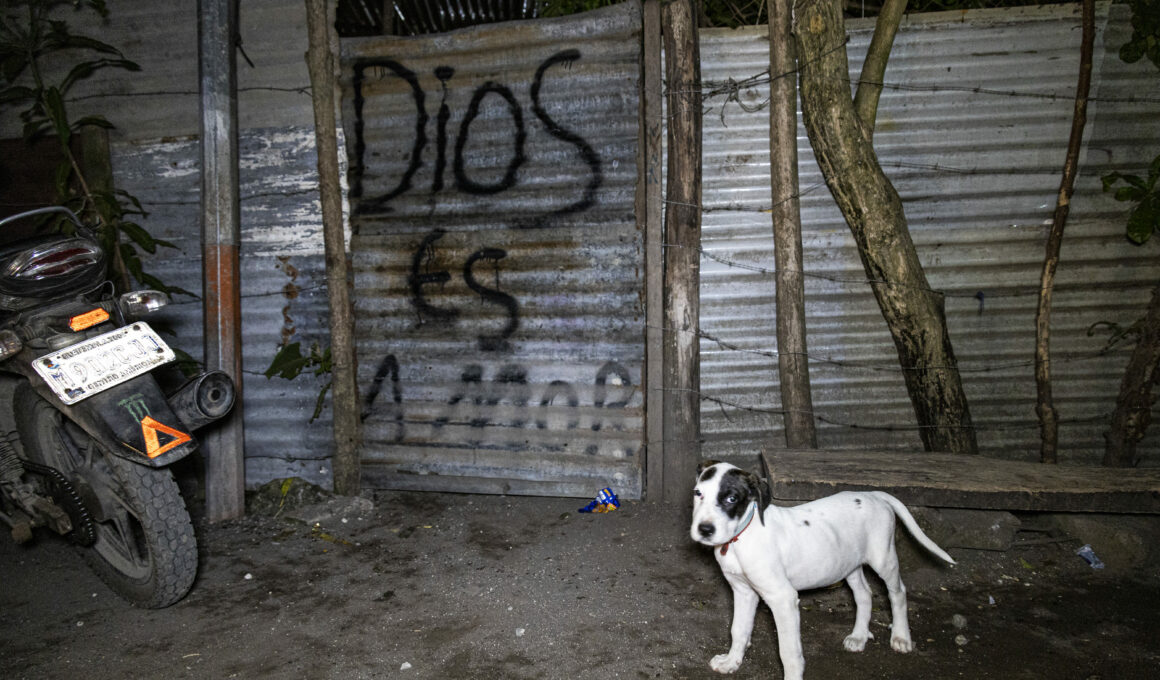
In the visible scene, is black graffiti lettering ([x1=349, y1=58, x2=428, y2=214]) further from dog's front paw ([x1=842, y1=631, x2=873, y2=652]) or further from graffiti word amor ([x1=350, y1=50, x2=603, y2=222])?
dog's front paw ([x1=842, y1=631, x2=873, y2=652])

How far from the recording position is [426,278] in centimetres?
511

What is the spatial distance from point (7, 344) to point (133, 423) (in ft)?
2.47

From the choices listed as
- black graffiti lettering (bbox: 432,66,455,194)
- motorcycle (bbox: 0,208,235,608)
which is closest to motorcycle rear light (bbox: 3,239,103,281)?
motorcycle (bbox: 0,208,235,608)

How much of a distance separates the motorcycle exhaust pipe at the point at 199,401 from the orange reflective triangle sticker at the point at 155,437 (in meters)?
0.18

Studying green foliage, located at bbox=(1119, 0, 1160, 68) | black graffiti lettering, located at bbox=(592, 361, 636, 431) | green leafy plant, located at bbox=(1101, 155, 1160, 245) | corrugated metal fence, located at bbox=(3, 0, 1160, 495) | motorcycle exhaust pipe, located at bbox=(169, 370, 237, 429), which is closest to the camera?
motorcycle exhaust pipe, located at bbox=(169, 370, 237, 429)

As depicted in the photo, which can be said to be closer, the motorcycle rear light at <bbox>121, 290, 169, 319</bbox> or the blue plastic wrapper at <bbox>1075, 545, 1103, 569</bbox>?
the motorcycle rear light at <bbox>121, 290, 169, 319</bbox>

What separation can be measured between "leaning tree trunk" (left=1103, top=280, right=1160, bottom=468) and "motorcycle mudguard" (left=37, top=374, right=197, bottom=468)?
536cm

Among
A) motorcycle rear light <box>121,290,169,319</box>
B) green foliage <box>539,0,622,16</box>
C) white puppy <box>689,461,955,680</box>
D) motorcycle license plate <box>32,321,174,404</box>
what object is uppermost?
green foliage <box>539,0,622,16</box>

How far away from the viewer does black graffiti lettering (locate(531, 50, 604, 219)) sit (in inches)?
188

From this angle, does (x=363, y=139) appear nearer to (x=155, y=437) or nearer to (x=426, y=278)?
(x=426, y=278)

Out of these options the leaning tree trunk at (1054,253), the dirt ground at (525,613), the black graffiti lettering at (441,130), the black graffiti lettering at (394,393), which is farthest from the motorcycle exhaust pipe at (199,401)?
the leaning tree trunk at (1054,253)

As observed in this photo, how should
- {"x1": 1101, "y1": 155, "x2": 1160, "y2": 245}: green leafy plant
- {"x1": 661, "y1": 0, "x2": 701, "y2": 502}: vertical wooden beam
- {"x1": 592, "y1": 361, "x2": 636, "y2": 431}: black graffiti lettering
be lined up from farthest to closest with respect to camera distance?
{"x1": 592, "y1": 361, "x2": 636, "y2": 431}: black graffiti lettering < {"x1": 661, "y1": 0, "x2": 701, "y2": 502}: vertical wooden beam < {"x1": 1101, "y1": 155, "x2": 1160, "y2": 245}: green leafy plant

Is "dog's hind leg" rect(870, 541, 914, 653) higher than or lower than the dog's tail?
lower

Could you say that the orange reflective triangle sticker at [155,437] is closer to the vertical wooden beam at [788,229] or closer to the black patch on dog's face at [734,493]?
the black patch on dog's face at [734,493]
